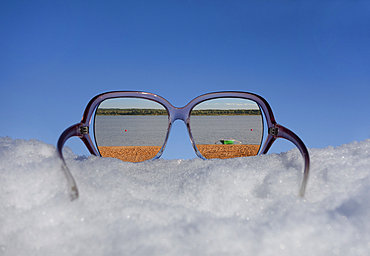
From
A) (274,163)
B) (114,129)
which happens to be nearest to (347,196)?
(274,163)

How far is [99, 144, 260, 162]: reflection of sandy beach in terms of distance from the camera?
0.82m

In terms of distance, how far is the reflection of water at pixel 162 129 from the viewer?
2.84 feet

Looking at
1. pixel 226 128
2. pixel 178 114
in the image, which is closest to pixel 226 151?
pixel 226 128

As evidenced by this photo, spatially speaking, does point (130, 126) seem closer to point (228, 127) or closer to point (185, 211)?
point (228, 127)

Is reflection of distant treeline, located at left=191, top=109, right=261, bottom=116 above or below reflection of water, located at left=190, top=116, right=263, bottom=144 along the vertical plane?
above

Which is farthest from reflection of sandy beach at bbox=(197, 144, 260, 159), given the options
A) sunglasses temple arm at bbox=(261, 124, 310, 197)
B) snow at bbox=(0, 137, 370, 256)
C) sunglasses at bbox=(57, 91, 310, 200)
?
snow at bbox=(0, 137, 370, 256)

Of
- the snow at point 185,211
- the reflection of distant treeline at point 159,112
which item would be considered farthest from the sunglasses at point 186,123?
the snow at point 185,211

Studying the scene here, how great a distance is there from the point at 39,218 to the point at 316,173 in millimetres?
441

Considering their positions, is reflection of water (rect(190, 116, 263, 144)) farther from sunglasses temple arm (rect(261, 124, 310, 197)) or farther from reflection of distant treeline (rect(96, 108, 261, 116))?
sunglasses temple arm (rect(261, 124, 310, 197))

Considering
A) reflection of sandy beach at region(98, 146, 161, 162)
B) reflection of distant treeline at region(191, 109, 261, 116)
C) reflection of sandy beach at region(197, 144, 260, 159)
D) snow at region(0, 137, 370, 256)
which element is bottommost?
reflection of sandy beach at region(197, 144, 260, 159)

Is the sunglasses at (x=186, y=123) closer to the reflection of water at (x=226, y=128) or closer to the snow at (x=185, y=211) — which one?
the reflection of water at (x=226, y=128)

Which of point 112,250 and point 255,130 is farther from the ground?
point 112,250

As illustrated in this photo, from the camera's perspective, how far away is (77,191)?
327mm

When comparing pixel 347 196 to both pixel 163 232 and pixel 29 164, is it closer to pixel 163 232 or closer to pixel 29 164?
pixel 163 232
